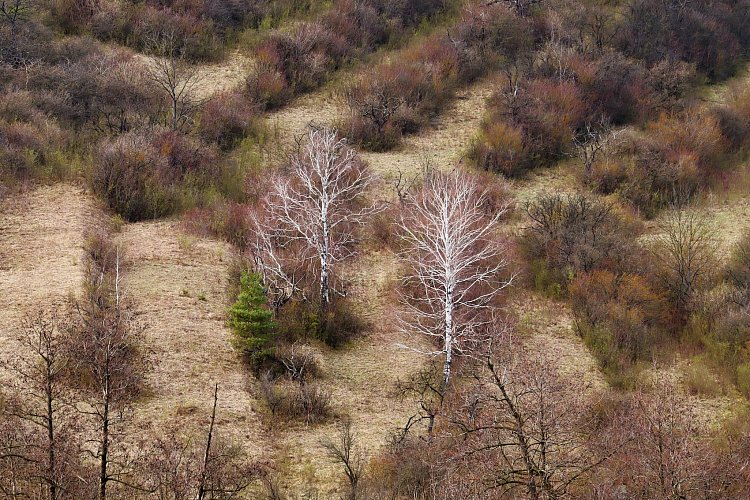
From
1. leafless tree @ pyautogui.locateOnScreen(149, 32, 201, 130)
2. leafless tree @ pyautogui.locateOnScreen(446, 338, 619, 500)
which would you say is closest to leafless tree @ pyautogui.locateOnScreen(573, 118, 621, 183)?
leafless tree @ pyautogui.locateOnScreen(149, 32, 201, 130)

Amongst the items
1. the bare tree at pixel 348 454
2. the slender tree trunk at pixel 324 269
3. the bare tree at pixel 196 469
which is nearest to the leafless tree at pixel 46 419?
the bare tree at pixel 196 469

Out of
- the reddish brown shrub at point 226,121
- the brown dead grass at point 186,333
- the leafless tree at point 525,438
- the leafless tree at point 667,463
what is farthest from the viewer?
the reddish brown shrub at point 226,121

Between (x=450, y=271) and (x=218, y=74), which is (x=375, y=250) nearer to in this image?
(x=450, y=271)

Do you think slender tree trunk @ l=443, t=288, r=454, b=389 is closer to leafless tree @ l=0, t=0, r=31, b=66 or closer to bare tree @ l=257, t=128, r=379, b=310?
→ bare tree @ l=257, t=128, r=379, b=310

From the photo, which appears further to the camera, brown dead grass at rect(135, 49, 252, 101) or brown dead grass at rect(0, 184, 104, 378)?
brown dead grass at rect(135, 49, 252, 101)

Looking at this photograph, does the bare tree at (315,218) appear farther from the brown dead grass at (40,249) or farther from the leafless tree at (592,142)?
the leafless tree at (592,142)

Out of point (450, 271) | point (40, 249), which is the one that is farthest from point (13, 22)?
point (450, 271)
